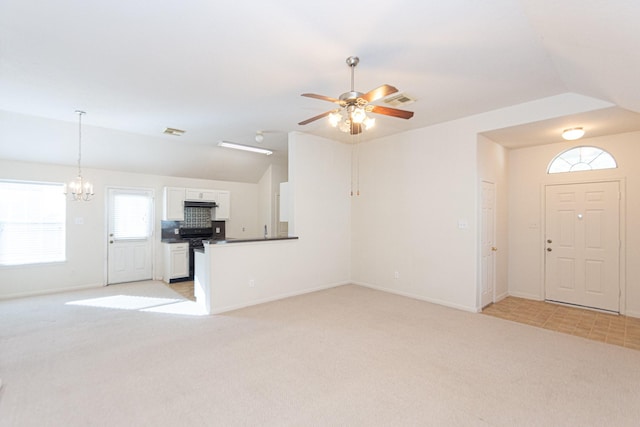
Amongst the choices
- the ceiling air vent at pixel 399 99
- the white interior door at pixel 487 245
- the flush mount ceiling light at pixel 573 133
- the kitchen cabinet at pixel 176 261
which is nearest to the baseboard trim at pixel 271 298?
the white interior door at pixel 487 245

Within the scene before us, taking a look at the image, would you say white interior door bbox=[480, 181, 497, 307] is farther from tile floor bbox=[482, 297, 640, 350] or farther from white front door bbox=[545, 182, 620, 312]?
white front door bbox=[545, 182, 620, 312]

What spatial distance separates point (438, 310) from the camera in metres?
4.42

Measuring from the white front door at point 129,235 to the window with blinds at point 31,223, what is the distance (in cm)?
76

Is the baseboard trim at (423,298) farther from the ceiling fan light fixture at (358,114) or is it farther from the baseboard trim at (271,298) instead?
the ceiling fan light fixture at (358,114)

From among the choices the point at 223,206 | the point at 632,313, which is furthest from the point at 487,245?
the point at 223,206

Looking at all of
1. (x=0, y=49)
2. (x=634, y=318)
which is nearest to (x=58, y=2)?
(x=0, y=49)

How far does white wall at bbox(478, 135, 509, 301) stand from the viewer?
460 centimetres

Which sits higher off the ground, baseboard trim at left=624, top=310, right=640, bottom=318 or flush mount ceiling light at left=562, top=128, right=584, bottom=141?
flush mount ceiling light at left=562, top=128, right=584, bottom=141

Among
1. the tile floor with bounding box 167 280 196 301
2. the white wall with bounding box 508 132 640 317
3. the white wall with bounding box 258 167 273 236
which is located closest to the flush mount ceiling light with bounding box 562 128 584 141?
the white wall with bounding box 508 132 640 317

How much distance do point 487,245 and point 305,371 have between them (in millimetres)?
3519

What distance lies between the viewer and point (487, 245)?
15.5 ft

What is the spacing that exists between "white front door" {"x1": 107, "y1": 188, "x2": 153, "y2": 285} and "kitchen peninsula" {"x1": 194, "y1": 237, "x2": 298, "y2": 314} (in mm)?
2520

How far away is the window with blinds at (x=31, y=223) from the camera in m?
5.21

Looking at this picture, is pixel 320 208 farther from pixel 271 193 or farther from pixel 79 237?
pixel 79 237
